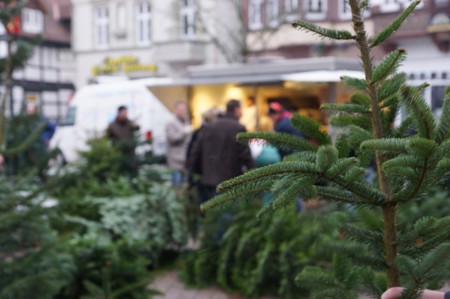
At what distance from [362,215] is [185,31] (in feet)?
98.5

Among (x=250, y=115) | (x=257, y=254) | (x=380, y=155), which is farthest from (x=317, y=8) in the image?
(x=380, y=155)

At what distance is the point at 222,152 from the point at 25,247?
3490 millimetres

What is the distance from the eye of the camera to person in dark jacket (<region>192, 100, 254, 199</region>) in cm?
778

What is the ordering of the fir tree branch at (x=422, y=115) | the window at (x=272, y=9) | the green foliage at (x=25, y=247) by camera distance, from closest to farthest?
1. the fir tree branch at (x=422, y=115)
2. the green foliage at (x=25, y=247)
3. the window at (x=272, y=9)

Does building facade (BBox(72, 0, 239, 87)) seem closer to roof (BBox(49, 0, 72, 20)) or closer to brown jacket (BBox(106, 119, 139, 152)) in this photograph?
roof (BBox(49, 0, 72, 20))

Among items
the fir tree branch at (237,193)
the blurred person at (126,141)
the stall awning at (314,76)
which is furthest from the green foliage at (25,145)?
the stall awning at (314,76)

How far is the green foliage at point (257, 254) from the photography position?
6367mm

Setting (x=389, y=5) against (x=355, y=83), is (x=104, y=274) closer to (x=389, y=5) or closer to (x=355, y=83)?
(x=355, y=83)

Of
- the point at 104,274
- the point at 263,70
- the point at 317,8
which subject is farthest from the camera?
the point at 317,8

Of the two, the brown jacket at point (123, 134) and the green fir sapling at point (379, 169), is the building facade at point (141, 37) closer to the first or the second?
the brown jacket at point (123, 134)

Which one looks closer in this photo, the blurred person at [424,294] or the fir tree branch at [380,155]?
the blurred person at [424,294]

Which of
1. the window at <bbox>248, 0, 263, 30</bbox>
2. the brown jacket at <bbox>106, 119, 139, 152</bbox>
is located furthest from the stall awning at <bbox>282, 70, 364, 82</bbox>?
the window at <bbox>248, 0, 263, 30</bbox>

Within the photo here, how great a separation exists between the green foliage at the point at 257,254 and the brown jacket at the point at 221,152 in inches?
33.2

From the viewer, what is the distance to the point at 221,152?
788 cm
